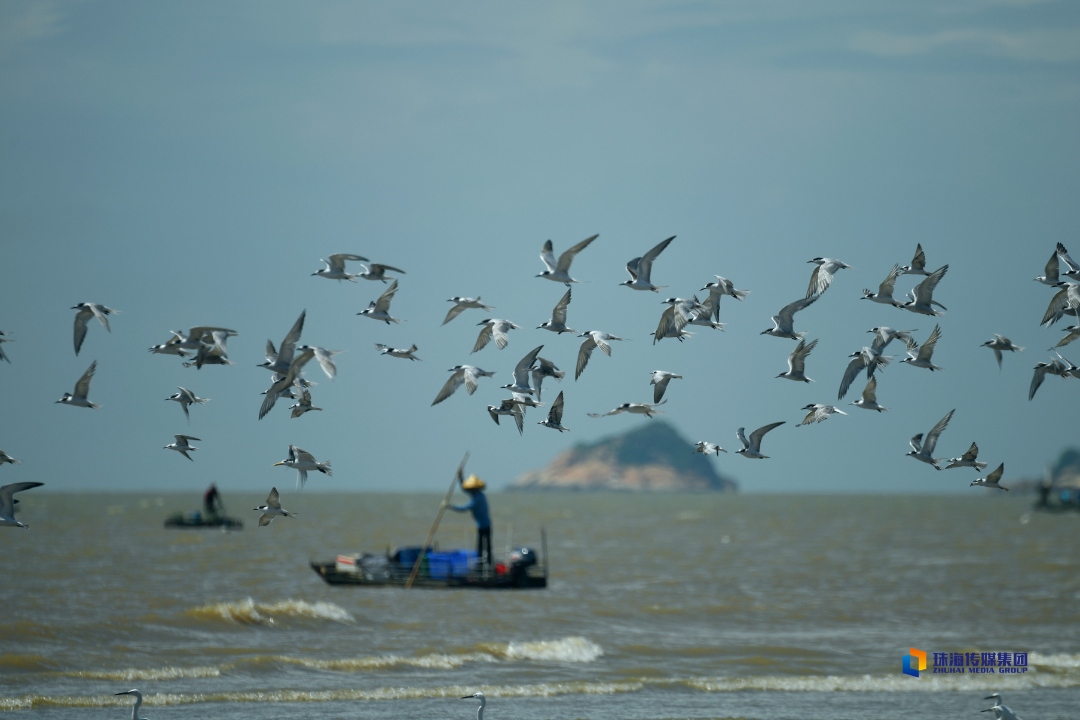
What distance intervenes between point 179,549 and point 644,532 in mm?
41177

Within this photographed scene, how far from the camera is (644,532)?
89375mm

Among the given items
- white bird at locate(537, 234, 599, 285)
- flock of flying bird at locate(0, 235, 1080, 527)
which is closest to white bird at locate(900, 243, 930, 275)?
flock of flying bird at locate(0, 235, 1080, 527)

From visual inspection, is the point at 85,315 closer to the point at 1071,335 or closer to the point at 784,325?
the point at 784,325

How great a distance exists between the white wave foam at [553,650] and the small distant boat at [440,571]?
7.87m

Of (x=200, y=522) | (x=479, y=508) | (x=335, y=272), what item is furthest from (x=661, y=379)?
(x=200, y=522)

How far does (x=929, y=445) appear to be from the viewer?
15.6 m

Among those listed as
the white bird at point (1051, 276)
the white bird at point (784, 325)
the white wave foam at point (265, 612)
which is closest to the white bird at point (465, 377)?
the white bird at point (784, 325)

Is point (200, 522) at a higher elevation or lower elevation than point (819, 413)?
lower

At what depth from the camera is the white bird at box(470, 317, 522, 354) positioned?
17.1 m

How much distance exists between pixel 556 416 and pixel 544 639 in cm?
1448

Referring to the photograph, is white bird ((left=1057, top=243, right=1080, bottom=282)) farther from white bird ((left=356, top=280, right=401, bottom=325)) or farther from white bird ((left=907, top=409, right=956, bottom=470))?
white bird ((left=356, top=280, right=401, bottom=325))

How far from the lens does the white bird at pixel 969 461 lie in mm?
15227
